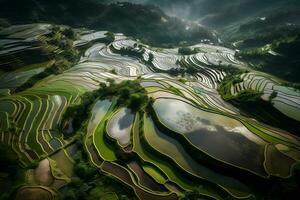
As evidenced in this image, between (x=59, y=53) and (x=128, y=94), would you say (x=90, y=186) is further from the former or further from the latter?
(x=59, y=53)

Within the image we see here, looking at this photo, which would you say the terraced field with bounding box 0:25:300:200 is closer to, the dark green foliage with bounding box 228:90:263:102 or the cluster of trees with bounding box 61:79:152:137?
the cluster of trees with bounding box 61:79:152:137

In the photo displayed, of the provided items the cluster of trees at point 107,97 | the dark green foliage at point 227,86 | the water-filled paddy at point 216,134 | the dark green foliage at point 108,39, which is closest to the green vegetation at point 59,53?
the dark green foliage at point 108,39

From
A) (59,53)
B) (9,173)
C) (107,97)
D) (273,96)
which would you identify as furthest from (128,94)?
(59,53)

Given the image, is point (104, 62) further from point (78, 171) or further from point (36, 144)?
point (78, 171)

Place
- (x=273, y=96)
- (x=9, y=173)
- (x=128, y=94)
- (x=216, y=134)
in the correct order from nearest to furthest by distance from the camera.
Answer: (x=9, y=173), (x=216, y=134), (x=128, y=94), (x=273, y=96)

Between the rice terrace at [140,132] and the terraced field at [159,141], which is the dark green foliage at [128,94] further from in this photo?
the terraced field at [159,141]

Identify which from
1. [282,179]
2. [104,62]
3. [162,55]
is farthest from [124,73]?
[282,179]

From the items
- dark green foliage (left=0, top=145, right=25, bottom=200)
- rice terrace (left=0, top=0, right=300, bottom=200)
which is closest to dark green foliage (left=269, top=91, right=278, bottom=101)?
rice terrace (left=0, top=0, right=300, bottom=200)
